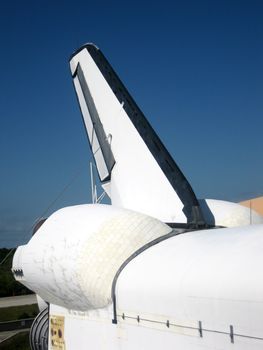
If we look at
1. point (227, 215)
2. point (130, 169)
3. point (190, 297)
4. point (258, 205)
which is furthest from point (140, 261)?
point (258, 205)

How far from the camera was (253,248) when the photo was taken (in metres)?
4.46

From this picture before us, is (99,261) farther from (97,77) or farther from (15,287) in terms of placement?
(15,287)

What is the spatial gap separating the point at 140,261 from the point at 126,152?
3.31 meters

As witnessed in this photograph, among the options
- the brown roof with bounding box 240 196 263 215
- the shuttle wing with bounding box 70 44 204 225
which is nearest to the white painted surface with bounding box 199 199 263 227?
the shuttle wing with bounding box 70 44 204 225

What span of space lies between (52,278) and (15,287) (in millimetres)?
29768

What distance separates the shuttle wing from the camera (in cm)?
757

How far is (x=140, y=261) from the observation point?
5.62 metres

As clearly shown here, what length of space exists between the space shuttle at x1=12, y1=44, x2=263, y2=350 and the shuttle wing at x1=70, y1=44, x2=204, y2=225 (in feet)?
0.07

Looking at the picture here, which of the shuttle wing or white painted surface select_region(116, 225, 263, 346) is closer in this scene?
white painted surface select_region(116, 225, 263, 346)

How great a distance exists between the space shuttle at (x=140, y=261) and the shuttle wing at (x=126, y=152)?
0.07ft

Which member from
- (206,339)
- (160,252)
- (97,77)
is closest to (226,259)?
(206,339)

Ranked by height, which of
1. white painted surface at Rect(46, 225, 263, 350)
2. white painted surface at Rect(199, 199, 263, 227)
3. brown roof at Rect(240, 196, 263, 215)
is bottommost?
white painted surface at Rect(46, 225, 263, 350)

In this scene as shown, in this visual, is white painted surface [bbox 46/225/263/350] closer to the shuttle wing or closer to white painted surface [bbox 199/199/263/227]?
the shuttle wing

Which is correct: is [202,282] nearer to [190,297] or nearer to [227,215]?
[190,297]
